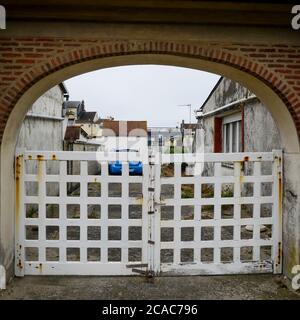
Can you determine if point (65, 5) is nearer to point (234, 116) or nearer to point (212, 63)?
point (212, 63)

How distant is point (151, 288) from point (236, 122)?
8.14m

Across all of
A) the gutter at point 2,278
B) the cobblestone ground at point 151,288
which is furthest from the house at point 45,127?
the cobblestone ground at point 151,288

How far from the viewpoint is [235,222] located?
4.97m

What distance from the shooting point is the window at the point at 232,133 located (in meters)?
10.9

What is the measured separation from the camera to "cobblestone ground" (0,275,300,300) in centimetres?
424

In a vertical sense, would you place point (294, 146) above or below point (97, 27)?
below

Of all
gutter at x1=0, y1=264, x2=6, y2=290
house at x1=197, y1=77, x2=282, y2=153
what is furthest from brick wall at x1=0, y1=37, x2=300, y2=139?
house at x1=197, y1=77, x2=282, y2=153

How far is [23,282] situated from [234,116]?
8.78 meters

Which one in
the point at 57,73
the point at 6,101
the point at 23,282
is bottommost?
the point at 23,282

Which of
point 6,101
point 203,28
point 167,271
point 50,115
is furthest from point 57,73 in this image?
point 50,115

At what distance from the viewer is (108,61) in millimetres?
4691

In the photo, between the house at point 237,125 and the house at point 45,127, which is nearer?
the house at point 237,125

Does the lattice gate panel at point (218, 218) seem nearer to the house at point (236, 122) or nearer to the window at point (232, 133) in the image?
the house at point (236, 122)

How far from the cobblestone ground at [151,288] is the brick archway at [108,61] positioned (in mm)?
369
